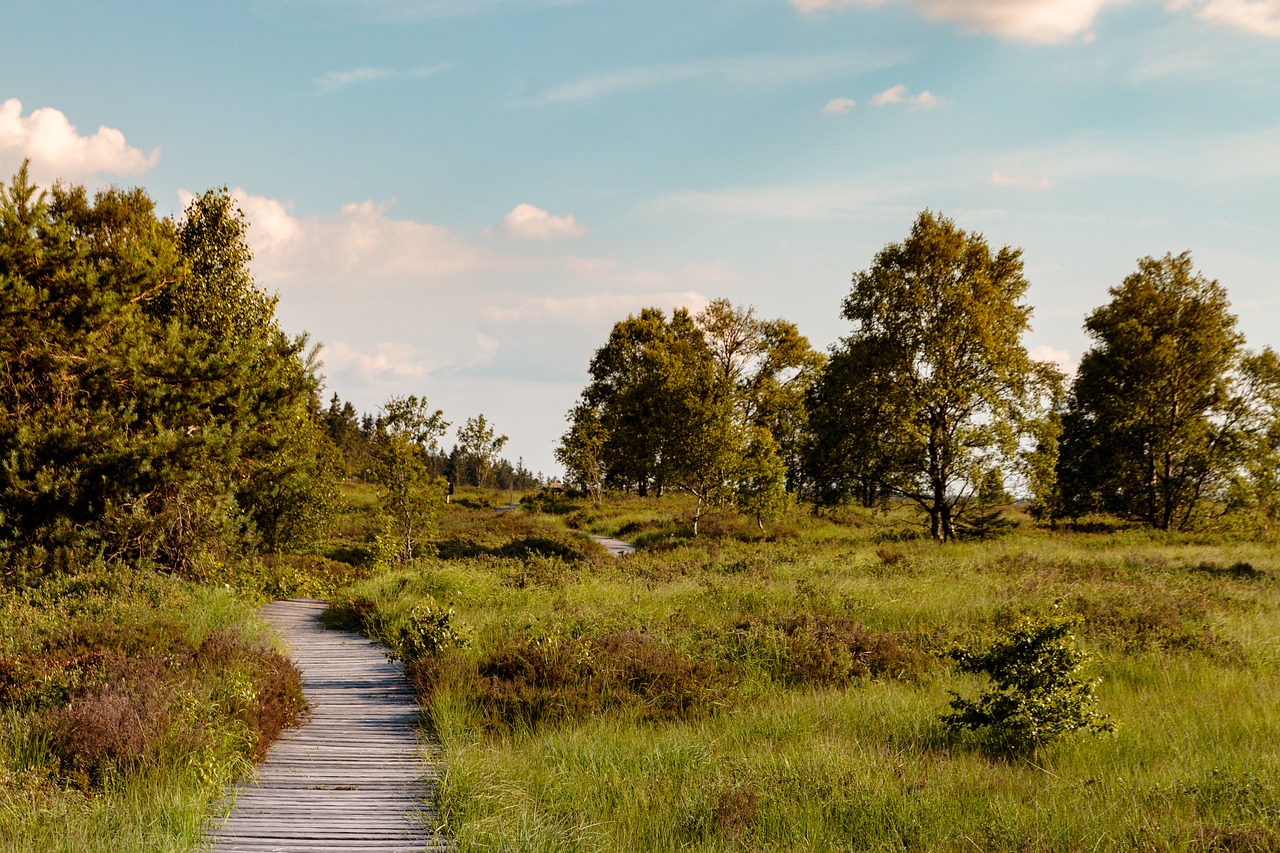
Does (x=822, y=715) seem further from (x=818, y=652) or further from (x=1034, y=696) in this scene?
(x=818, y=652)

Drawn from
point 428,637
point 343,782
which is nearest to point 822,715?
point 343,782

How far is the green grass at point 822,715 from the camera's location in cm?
593

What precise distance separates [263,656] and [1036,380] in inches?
1077

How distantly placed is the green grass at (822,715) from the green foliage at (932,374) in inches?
Result: 397

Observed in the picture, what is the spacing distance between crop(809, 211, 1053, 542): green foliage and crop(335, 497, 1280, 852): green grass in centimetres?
1008

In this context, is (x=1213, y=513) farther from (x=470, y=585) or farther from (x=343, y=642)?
(x=343, y=642)

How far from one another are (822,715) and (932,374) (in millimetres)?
21940

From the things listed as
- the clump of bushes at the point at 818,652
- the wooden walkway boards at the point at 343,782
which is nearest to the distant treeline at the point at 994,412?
the clump of bushes at the point at 818,652

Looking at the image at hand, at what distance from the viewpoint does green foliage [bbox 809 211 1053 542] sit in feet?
91.7

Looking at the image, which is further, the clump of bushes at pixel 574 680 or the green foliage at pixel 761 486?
the green foliage at pixel 761 486

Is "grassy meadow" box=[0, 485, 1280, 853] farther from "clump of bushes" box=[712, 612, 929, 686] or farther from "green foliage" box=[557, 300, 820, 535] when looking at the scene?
"green foliage" box=[557, 300, 820, 535]

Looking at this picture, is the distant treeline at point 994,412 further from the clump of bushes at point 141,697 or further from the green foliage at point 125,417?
the clump of bushes at point 141,697

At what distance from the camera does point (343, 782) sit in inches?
269

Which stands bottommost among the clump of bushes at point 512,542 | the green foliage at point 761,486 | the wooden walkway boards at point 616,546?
the wooden walkway boards at point 616,546
